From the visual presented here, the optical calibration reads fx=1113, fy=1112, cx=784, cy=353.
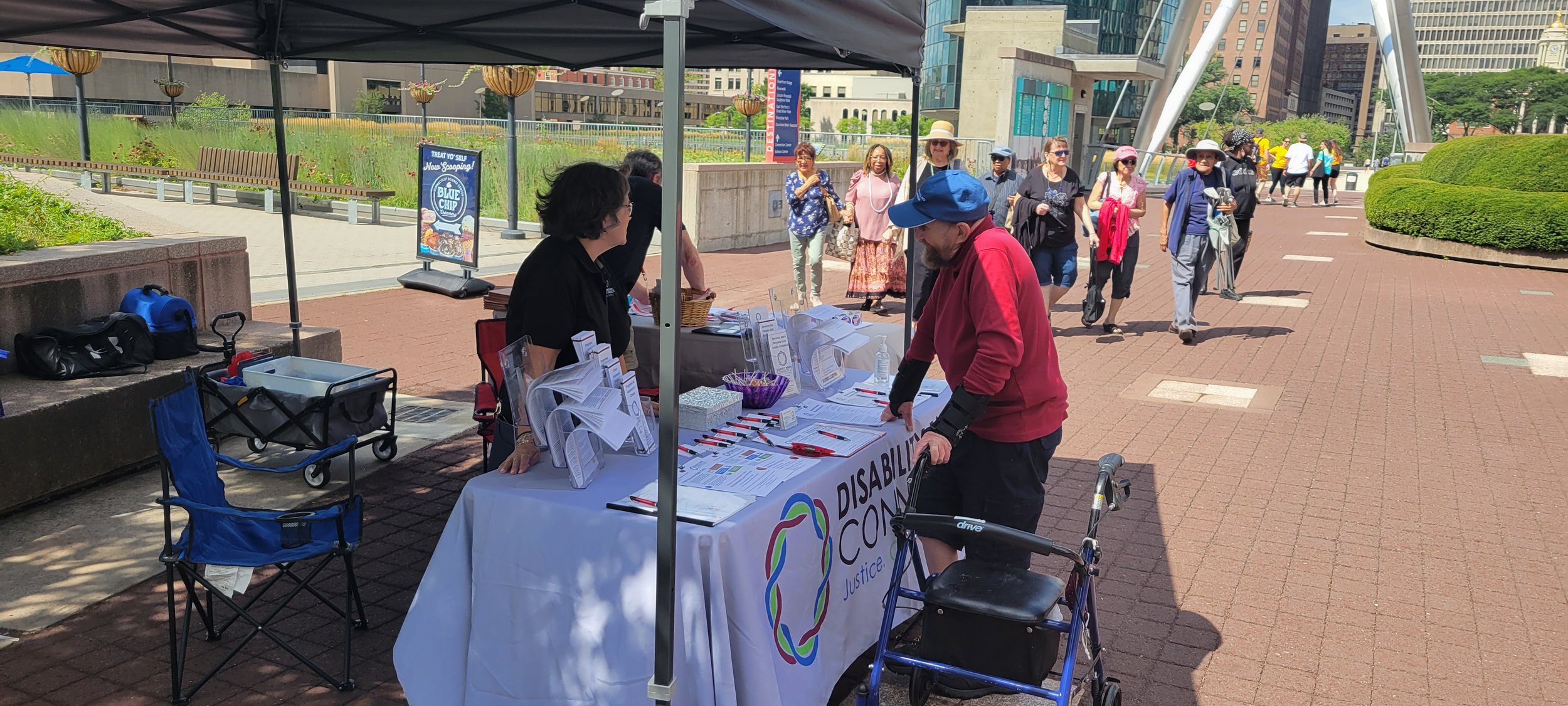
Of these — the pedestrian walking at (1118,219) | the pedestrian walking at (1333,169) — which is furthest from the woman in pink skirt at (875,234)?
the pedestrian walking at (1333,169)

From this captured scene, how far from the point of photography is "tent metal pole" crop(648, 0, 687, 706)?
2.89 m

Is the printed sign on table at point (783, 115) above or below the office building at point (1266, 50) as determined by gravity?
below

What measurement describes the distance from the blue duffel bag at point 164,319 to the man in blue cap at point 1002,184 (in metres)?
6.46

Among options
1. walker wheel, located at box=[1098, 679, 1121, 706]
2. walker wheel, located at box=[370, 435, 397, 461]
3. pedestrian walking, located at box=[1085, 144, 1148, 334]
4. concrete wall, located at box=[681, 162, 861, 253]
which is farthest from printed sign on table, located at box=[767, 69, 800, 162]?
walker wheel, located at box=[1098, 679, 1121, 706]

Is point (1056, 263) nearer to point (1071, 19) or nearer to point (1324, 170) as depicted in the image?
point (1324, 170)

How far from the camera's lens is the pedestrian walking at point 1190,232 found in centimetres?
1060

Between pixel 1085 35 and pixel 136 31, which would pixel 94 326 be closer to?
pixel 136 31

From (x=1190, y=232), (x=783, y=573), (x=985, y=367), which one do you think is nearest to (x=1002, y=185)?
(x=1190, y=232)

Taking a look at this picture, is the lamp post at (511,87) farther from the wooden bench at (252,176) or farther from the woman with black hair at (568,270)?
the woman with black hair at (568,270)

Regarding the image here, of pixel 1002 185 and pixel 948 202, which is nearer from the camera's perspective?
pixel 948 202

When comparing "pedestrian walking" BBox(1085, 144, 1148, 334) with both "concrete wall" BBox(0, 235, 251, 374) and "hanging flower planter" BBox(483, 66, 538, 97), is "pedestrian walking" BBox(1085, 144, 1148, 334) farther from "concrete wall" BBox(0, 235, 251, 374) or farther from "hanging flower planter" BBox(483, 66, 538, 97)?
"hanging flower planter" BBox(483, 66, 538, 97)

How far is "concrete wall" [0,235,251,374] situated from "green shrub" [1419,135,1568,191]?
798 inches

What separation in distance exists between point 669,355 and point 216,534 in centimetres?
197

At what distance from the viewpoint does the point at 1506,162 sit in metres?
19.7
